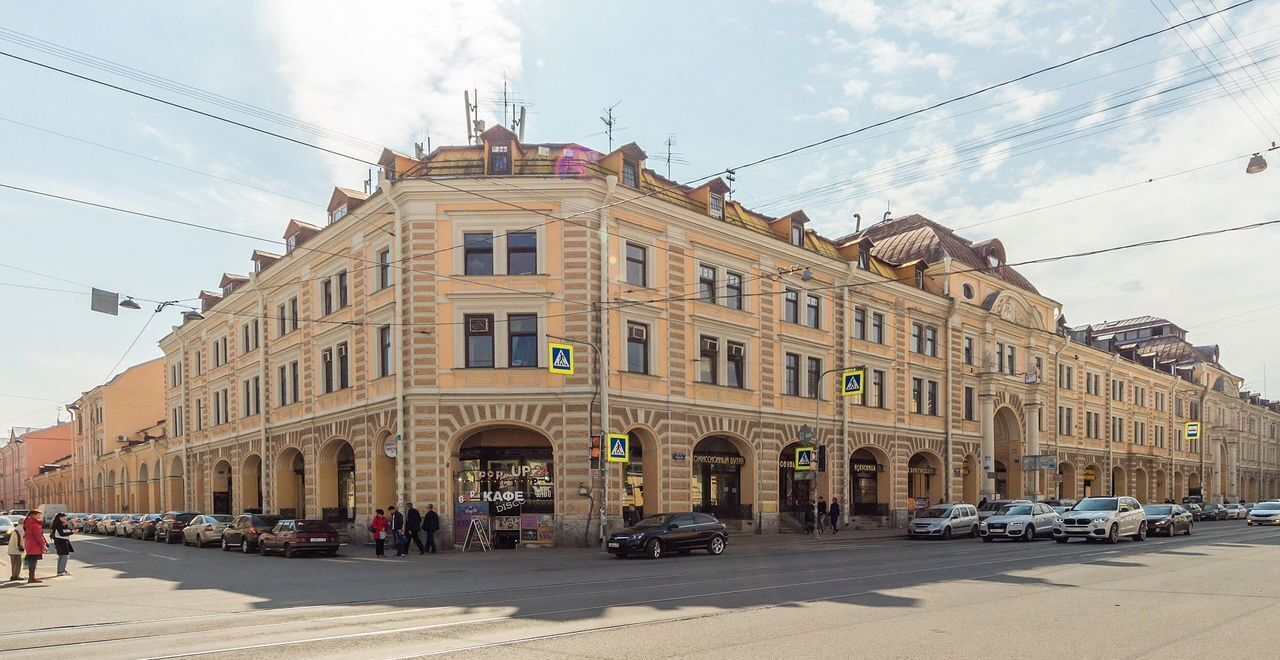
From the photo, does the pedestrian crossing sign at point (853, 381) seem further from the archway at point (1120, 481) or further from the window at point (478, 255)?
the archway at point (1120, 481)

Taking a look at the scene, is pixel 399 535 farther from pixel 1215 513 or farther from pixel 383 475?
pixel 1215 513

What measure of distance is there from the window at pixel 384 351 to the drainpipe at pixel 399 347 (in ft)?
3.56

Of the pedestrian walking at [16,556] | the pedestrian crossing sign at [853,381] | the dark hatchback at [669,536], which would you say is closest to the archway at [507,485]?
the dark hatchback at [669,536]

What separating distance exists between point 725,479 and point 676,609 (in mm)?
23905

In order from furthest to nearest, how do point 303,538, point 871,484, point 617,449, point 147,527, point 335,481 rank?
point 147,527
point 871,484
point 335,481
point 303,538
point 617,449

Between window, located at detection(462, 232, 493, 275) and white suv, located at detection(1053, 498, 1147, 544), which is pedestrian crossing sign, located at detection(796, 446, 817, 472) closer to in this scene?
white suv, located at detection(1053, 498, 1147, 544)

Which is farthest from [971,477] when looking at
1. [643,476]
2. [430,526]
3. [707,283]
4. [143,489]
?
[143,489]

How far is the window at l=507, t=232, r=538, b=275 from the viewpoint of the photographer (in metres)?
31.0

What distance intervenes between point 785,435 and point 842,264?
8.67 metres

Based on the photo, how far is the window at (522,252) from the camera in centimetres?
3100

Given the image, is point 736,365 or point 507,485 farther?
point 736,365

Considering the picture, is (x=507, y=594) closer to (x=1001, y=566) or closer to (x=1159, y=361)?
(x=1001, y=566)

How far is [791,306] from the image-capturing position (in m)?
39.6

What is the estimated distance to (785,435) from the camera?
38.4 metres
